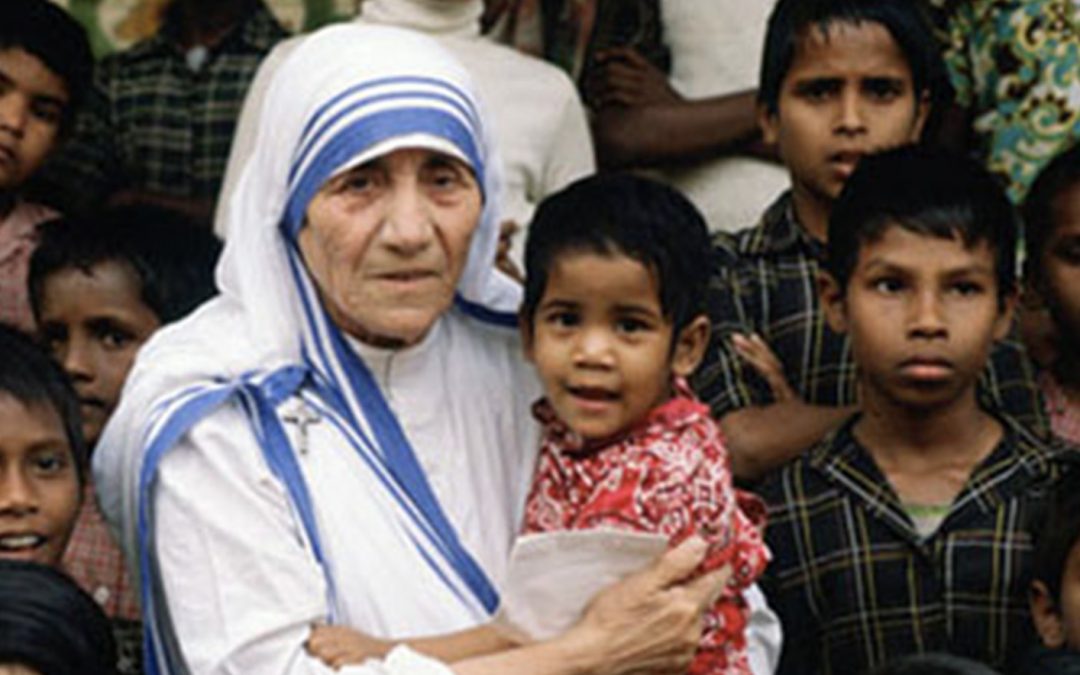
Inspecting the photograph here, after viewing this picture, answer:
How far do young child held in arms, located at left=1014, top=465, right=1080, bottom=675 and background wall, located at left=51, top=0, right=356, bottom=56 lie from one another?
341 centimetres

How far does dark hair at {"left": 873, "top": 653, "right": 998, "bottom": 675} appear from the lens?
373cm

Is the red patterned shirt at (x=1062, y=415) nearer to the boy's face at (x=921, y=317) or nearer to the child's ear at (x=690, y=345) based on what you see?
the boy's face at (x=921, y=317)

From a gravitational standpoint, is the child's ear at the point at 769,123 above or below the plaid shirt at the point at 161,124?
above

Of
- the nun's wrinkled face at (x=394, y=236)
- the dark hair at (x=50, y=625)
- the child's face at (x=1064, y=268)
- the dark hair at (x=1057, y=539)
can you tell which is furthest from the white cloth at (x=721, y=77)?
the dark hair at (x=50, y=625)

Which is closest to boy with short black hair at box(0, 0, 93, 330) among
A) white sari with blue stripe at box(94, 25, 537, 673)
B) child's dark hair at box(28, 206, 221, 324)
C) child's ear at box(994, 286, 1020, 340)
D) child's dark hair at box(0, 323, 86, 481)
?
child's dark hair at box(28, 206, 221, 324)

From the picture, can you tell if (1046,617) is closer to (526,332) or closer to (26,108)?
(526,332)

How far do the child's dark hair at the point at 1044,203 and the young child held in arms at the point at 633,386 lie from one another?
3.49 feet

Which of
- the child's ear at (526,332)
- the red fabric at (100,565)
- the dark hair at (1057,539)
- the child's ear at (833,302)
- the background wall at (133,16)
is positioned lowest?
the red fabric at (100,565)

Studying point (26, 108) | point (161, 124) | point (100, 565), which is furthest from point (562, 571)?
point (161, 124)

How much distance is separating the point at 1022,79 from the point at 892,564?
158cm

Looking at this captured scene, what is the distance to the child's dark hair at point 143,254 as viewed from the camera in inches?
206

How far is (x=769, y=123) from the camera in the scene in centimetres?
525

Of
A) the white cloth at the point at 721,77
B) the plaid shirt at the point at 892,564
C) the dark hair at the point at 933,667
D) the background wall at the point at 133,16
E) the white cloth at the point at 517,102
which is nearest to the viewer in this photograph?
the dark hair at the point at 933,667

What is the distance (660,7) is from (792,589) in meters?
2.04
